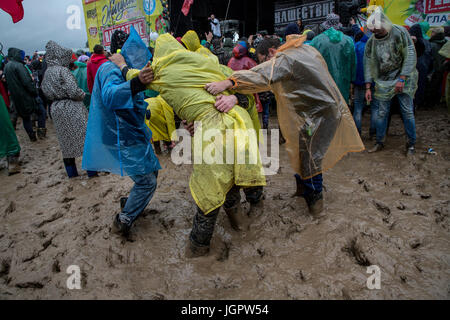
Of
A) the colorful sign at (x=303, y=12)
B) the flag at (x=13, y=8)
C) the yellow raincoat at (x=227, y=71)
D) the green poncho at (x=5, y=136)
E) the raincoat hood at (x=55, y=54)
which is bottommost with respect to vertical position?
the green poncho at (x=5, y=136)

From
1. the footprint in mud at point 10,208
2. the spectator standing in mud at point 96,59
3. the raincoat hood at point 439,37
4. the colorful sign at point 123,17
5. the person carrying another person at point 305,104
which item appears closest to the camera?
the person carrying another person at point 305,104

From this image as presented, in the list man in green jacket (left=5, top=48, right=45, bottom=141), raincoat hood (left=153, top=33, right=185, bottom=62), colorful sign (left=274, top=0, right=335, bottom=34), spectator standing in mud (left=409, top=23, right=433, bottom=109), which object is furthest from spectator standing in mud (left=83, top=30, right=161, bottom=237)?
colorful sign (left=274, top=0, right=335, bottom=34)

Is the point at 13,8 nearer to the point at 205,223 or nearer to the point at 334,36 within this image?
the point at 205,223

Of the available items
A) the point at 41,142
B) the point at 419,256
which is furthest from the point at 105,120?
the point at 41,142

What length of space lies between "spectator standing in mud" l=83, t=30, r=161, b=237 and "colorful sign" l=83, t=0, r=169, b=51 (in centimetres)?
637

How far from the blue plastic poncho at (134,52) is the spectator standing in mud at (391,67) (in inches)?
109

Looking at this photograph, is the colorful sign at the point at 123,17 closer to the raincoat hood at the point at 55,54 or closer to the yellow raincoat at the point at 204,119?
the raincoat hood at the point at 55,54

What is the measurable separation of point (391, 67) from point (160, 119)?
10.4 feet

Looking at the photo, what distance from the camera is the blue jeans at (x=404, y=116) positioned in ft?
11.8

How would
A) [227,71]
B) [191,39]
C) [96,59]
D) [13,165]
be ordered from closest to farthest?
[227,71] < [191,39] < [96,59] < [13,165]

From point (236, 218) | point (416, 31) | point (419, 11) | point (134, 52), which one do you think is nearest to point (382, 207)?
point (236, 218)

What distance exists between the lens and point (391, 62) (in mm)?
3523

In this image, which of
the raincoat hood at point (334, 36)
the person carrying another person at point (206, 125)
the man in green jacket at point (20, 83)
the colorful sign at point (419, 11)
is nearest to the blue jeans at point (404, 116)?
the raincoat hood at point (334, 36)

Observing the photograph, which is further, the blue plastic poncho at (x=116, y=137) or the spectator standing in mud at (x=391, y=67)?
the spectator standing in mud at (x=391, y=67)
